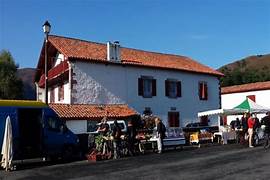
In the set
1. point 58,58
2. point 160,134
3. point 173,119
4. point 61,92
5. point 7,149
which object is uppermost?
point 58,58

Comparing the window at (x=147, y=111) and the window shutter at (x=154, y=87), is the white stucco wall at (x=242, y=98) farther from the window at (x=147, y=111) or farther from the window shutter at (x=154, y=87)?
the window at (x=147, y=111)

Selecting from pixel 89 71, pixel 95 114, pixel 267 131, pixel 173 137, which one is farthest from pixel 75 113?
pixel 267 131

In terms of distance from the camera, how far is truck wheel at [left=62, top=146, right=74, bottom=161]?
19.2 m

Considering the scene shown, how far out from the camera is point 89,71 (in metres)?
29.1

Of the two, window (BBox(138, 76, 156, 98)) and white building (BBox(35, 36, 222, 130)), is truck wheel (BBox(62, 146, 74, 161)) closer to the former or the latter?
white building (BBox(35, 36, 222, 130))

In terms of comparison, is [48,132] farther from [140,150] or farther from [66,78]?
[66,78]

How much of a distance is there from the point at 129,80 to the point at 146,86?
151 cm

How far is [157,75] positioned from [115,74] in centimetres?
372

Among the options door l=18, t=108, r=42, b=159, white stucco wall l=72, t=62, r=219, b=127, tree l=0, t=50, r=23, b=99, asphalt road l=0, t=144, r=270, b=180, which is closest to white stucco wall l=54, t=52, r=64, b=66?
white stucco wall l=72, t=62, r=219, b=127

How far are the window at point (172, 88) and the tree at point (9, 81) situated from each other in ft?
66.3

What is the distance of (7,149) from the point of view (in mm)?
16094

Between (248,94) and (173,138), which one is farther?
(248,94)

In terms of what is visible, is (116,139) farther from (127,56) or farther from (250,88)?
(250,88)

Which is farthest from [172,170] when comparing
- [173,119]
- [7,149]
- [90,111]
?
[173,119]
